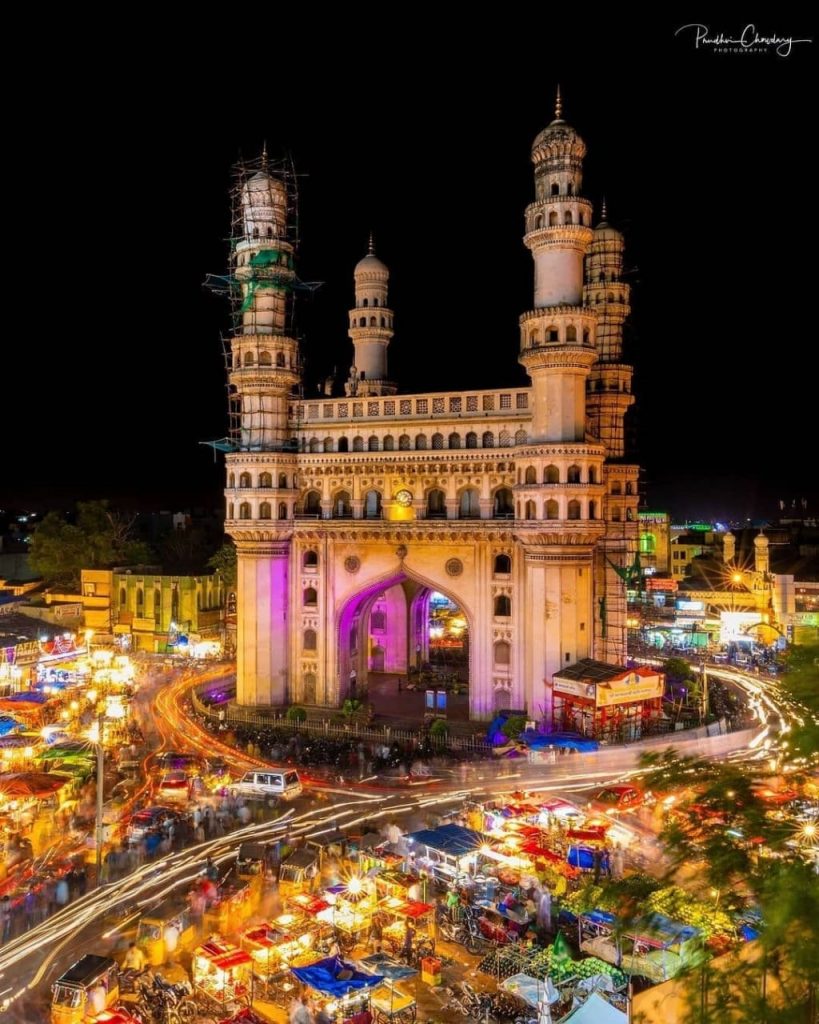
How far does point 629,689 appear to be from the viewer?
32.8 meters

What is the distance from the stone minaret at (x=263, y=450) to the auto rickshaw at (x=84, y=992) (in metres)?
24.9

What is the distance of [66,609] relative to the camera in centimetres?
5378

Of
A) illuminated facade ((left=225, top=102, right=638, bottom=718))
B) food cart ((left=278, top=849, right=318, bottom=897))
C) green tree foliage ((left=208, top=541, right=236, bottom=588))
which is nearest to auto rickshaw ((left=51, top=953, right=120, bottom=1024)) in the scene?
food cart ((left=278, top=849, right=318, bottom=897))

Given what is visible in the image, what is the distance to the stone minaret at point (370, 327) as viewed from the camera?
48500mm

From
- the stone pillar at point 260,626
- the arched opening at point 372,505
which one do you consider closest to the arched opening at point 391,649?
the stone pillar at point 260,626

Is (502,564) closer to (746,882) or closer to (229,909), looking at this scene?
(229,909)

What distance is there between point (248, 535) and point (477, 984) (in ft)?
87.7

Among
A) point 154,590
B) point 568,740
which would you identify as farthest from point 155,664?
point 568,740

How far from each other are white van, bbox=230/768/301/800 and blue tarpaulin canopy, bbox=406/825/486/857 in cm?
703

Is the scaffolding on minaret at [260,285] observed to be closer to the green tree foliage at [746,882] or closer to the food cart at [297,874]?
the food cart at [297,874]

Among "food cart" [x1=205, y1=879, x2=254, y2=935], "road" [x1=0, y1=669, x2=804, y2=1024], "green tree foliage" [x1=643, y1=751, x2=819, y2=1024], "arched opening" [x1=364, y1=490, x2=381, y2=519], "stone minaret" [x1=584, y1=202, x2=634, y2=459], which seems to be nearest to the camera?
"green tree foliage" [x1=643, y1=751, x2=819, y2=1024]

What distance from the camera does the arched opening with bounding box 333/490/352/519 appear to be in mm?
41062

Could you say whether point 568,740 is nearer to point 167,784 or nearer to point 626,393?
point 167,784

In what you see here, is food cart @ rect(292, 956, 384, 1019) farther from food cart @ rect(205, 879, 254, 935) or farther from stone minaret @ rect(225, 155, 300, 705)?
stone minaret @ rect(225, 155, 300, 705)
